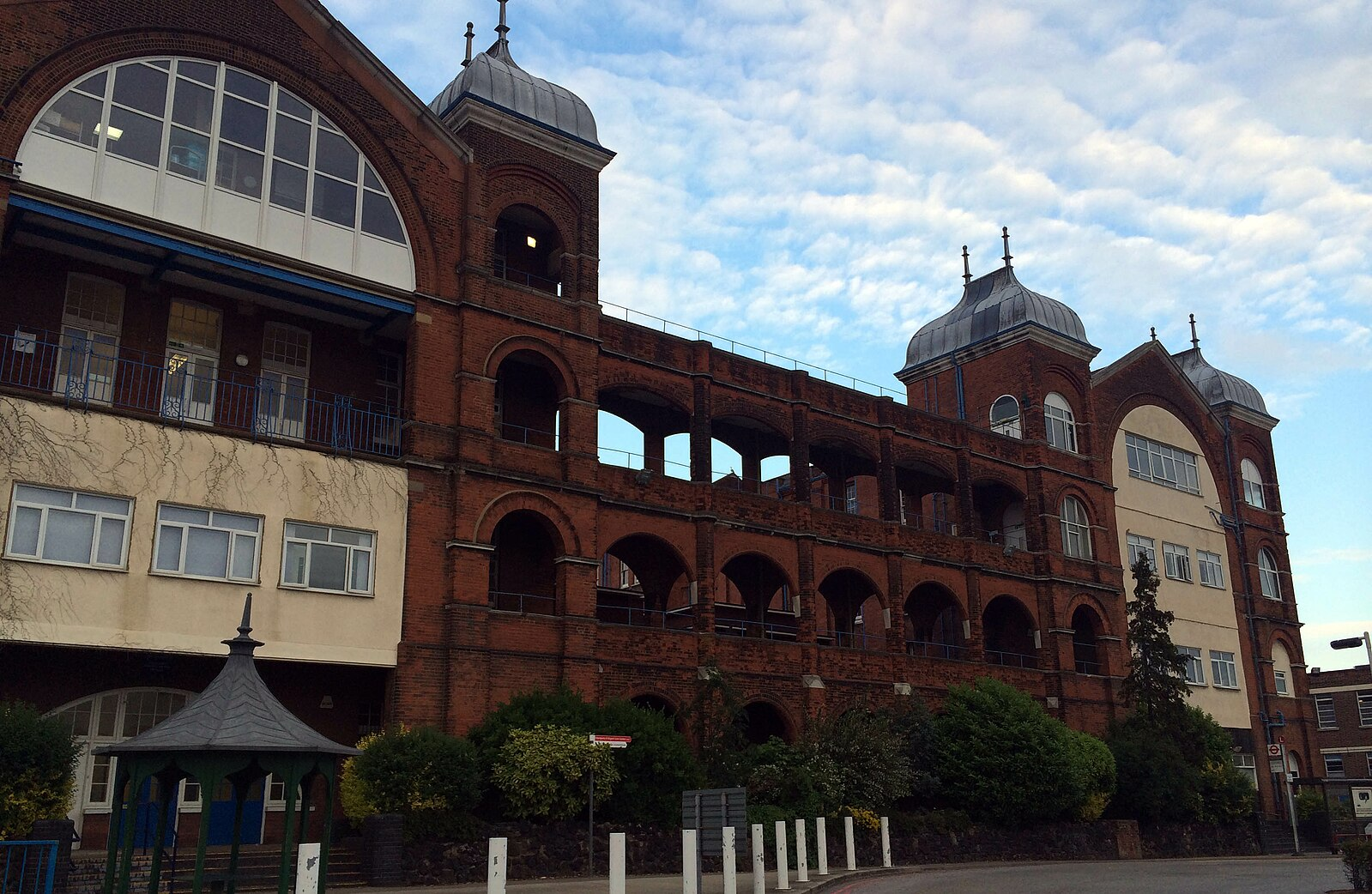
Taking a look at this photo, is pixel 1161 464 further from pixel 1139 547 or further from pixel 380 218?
pixel 380 218

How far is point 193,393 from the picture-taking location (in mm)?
26500

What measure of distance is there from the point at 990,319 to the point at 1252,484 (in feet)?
56.8

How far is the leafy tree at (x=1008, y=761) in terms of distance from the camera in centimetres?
3297

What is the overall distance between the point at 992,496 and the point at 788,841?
20.6 m

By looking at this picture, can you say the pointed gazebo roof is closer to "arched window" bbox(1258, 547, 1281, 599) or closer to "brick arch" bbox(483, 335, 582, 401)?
"brick arch" bbox(483, 335, 582, 401)

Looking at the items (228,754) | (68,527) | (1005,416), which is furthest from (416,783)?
(1005,416)

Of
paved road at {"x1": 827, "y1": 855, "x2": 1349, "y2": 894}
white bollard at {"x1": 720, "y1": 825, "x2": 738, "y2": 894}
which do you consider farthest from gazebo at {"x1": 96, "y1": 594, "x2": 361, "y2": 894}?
paved road at {"x1": 827, "y1": 855, "x2": 1349, "y2": 894}

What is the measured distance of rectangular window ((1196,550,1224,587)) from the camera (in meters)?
48.7

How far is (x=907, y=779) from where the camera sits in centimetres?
3109

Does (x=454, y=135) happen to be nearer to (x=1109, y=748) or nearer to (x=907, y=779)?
(x=907, y=779)

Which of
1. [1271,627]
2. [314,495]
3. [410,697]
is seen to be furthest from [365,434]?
[1271,627]

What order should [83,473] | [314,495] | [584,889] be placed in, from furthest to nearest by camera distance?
[314,495] → [83,473] → [584,889]

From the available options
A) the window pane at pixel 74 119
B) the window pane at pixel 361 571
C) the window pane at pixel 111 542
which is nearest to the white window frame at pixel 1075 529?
the window pane at pixel 361 571

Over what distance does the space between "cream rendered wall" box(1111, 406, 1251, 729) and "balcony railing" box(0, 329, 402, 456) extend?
29201 mm
